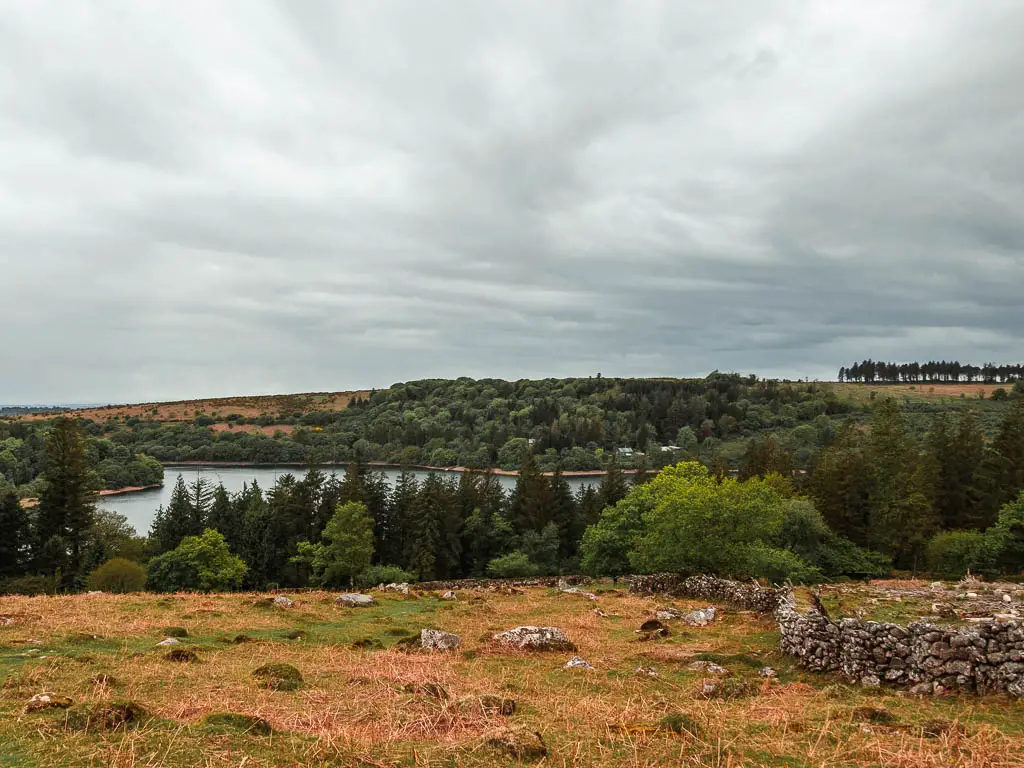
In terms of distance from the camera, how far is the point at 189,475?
179875 mm

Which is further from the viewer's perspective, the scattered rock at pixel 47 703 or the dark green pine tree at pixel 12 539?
the dark green pine tree at pixel 12 539

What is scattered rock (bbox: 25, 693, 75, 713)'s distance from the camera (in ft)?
31.3

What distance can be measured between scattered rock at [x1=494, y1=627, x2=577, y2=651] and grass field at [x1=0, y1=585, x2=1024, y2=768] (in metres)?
0.55

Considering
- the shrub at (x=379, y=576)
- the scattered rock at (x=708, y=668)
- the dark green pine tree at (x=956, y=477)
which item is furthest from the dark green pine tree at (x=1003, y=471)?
the scattered rock at (x=708, y=668)

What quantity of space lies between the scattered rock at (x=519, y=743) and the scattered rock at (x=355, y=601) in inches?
816

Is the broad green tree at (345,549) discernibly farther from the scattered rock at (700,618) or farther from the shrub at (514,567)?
the scattered rock at (700,618)

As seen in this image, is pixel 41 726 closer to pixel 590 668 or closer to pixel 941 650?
pixel 590 668

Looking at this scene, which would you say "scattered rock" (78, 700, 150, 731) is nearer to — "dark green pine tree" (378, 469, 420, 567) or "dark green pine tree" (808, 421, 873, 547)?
"dark green pine tree" (378, 469, 420, 567)

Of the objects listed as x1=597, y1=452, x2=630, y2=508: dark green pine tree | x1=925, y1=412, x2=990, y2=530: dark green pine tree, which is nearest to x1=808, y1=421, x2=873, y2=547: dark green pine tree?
x1=925, y1=412, x2=990, y2=530: dark green pine tree

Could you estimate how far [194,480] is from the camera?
161 meters

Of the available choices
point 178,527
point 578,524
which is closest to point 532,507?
point 578,524

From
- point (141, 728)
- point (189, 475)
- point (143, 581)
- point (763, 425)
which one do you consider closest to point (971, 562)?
point (141, 728)

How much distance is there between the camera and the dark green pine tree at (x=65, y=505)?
5338 cm

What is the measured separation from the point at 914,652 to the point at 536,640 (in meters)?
10.2
